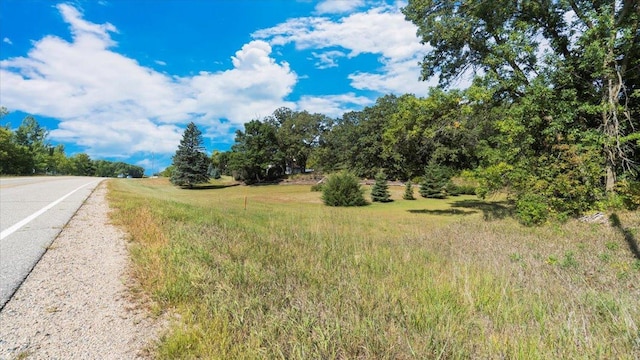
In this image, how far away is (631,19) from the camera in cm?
1095

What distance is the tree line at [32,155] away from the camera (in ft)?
164

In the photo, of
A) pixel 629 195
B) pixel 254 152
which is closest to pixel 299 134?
pixel 254 152

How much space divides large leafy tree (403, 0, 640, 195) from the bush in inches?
533

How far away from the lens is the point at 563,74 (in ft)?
38.6

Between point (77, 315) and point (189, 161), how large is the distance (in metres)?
55.5

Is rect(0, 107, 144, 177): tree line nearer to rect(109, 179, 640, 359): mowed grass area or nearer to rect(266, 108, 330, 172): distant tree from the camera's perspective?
rect(266, 108, 330, 172): distant tree

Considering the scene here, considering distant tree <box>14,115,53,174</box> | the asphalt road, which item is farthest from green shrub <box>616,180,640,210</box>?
distant tree <box>14,115,53,174</box>

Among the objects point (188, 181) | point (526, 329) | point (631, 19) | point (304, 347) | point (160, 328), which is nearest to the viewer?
point (304, 347)

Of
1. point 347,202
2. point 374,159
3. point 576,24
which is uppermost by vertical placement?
point 576,24

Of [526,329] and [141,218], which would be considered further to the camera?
[141,218]

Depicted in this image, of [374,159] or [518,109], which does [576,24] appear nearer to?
[518,109]

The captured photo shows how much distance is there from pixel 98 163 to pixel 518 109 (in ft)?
535

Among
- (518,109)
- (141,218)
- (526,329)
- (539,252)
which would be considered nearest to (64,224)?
(141,218)

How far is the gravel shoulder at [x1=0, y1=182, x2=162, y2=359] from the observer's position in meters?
2.14
